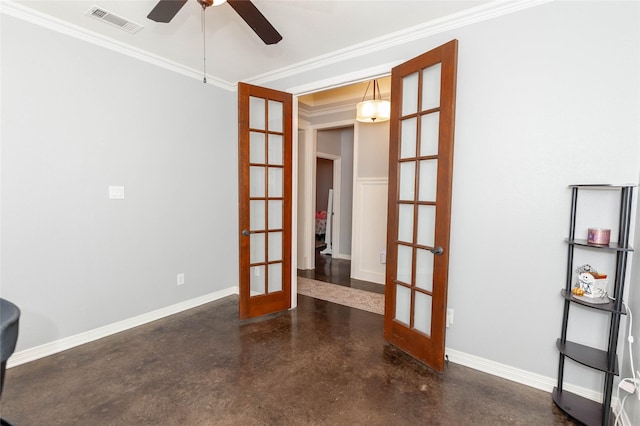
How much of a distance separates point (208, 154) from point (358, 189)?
86.8 inches

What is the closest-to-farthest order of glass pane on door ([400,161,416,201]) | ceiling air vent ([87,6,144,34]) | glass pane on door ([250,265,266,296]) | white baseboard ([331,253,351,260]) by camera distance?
ceiling air vent ([87,6,144,34])
glass pane on door ([400,161,416,201])
glass pane on door ([250,265,266,296])
white baseboard ([331,253,351,260])

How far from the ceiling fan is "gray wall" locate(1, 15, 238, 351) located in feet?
3.99

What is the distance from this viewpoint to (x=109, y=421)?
174 centimetres

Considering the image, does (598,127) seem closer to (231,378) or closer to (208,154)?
(231,378)

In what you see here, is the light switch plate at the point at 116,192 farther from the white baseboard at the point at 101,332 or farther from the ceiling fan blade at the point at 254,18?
the ceiling fan blade at the point at 254,18

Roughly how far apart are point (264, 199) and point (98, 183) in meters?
1.47

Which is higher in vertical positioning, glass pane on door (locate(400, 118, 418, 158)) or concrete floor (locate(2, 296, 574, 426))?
glass pane on door (locate(400, 118, 418, 158))

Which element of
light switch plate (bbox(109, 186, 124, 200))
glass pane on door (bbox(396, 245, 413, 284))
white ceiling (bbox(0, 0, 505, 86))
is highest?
white ceiling (bbox(0, 0, 505, 86))

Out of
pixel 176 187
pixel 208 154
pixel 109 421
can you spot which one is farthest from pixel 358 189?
pixel 109 421

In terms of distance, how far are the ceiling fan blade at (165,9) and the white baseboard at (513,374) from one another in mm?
3018

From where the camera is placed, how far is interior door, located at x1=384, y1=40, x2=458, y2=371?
2127mm

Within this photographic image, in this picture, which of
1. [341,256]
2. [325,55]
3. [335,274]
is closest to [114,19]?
[325,55]

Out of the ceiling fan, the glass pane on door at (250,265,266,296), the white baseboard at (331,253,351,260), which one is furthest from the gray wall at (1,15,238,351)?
the white baseboard at (331,253,351,260)

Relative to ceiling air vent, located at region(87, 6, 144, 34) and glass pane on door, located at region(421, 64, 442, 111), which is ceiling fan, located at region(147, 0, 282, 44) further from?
glass pane on door, located at region(421, 64, 442, 111)
